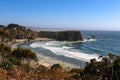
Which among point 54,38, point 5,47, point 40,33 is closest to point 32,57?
point 5,47

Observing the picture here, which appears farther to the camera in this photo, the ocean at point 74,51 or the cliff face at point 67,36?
the cliff face at point 67,36

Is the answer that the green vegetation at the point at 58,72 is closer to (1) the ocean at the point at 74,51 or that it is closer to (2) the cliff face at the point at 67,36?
(1) the ocean at the point at 74,51

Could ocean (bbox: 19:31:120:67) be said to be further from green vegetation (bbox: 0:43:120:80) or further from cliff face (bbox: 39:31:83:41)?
cliff face (bbox: 39:31:83:41)

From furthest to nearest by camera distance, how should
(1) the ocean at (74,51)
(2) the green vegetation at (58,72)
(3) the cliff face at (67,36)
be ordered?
(3) the cliff face at (67,36) < (1) the ocean at (74,51) < (2) the green vegetation at (58,72)

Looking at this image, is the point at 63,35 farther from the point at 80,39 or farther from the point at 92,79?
the point at 92,79

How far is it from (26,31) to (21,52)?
96759mm

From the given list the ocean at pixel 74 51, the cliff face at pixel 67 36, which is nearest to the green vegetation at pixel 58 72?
the ocean at pixel 74 51

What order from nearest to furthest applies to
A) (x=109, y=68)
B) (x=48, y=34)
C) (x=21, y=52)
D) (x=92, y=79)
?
(x=92, y=79) → (x=109, y=68) → (x=21, y=52) → (x=48, y=34)

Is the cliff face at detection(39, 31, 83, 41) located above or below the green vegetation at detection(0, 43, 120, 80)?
below

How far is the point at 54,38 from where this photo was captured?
13300 cm


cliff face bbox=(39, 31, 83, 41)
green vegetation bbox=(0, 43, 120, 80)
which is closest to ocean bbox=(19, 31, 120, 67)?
green vegetation bbox=(0, 43, 120, 80)

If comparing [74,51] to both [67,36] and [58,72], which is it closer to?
[58,72]

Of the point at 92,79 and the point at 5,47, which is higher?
the point at 92,79

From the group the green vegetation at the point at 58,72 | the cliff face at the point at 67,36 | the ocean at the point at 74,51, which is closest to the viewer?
the green vegetation at the point at 58,72
